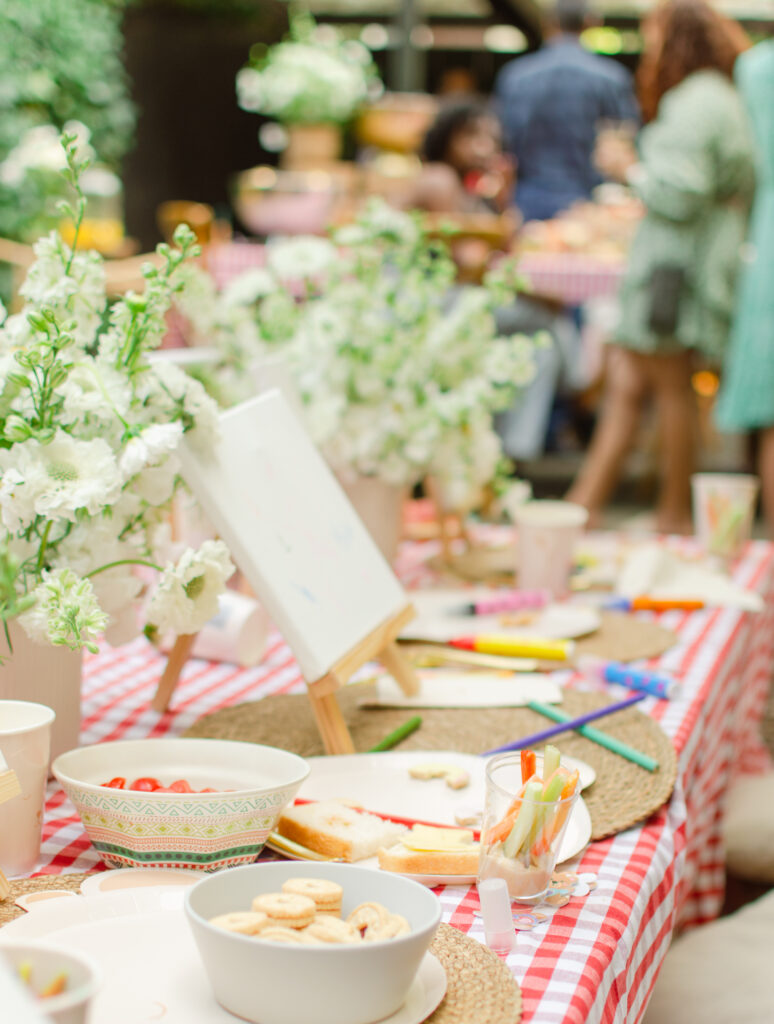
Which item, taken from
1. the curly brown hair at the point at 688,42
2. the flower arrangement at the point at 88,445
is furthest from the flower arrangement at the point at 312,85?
the flower arrangement at the point at 88,445

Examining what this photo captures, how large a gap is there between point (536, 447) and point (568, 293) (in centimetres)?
61

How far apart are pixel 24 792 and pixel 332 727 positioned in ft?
1.15

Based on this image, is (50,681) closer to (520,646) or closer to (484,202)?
(520,646)

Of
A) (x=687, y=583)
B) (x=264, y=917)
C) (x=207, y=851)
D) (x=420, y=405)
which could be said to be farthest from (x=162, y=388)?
(x=687, y=583)

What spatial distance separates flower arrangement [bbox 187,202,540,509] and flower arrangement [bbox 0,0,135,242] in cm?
344

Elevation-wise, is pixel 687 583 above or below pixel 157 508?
below

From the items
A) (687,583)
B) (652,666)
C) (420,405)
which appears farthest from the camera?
(687,583)

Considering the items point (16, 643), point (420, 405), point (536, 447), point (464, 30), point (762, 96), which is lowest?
point (536, 447)

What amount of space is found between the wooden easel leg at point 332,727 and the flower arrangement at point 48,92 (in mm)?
4159

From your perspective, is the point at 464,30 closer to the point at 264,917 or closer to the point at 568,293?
the point at 568,293

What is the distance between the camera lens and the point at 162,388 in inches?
43.4

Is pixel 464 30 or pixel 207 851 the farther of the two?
pixel 464 30

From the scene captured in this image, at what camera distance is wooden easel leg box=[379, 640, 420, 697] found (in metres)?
1.34

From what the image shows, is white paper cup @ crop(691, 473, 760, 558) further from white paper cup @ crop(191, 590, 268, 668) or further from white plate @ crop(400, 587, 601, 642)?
white paper cup @ crop(191, 590, 268, 668)
